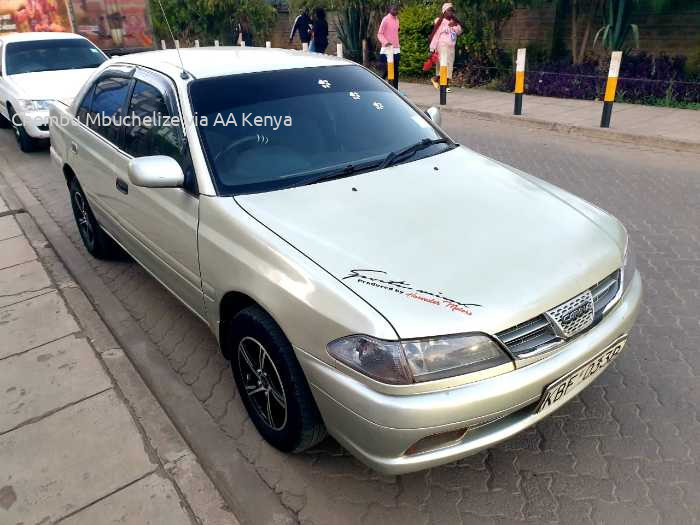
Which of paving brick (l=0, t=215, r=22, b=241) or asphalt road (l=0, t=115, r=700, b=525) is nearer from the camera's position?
asphalt road (l=0, t=115, r=700, b=525)

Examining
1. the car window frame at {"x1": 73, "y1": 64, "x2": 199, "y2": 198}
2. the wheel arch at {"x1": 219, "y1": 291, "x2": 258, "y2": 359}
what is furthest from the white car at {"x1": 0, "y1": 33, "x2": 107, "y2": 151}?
the wheel arch at {"x1": 219, "y1": 291, "x2": 258, "y2": 359}

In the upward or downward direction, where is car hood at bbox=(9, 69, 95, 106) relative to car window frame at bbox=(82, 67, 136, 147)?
downward

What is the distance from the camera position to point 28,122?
8.36 metres

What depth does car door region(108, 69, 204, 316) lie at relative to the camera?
2939 millimetres

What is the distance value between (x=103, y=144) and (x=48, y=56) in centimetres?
675

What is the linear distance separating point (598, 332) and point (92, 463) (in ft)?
7.86

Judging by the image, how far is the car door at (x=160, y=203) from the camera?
9.64 ft

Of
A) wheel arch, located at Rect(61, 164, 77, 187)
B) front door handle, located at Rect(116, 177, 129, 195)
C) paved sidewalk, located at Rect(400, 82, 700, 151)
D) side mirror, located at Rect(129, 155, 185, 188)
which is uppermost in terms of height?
side mirror, located at Rect(129, 155, 185, 188)

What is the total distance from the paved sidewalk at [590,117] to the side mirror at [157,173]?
23.5 feet

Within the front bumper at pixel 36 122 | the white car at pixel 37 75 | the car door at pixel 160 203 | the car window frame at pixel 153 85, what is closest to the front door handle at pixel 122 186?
the car door at pixel 160 203

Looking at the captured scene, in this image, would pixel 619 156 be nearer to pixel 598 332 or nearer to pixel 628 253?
pixel 628 253

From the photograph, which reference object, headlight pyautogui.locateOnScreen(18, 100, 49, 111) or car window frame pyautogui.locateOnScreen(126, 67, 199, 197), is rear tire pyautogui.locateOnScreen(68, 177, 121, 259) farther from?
headlight pyautogui.locateOnScreen(18, 100, 49, 111)

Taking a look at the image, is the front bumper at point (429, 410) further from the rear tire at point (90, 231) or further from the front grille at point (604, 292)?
the rear tire at point (90, 231)

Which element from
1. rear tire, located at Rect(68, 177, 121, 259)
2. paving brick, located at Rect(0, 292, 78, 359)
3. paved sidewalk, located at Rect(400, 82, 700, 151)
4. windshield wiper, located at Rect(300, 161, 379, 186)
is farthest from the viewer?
paved sidewalk, located at Rect(400, 82, 700, 151)
